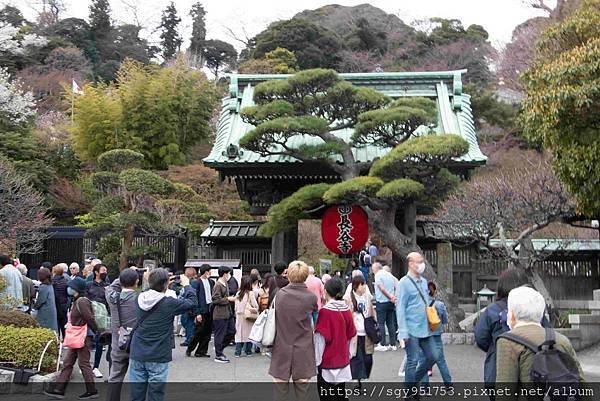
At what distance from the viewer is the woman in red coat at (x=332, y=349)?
18.5 ft

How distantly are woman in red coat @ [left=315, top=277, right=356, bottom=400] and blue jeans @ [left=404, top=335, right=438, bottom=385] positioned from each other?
103 centimetres

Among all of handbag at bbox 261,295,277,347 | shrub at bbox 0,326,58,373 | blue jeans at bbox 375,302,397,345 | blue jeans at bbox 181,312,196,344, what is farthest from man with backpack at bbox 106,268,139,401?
blue jeans at bbox 181,312,196,344

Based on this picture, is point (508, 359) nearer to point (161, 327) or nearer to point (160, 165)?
point (161, 327)

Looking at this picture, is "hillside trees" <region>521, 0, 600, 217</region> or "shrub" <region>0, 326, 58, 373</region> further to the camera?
"hillside trees" <region>521, 0, 600, 217</region>

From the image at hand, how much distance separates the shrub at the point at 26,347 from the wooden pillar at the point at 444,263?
36.6 feet

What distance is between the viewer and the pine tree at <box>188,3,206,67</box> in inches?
2097

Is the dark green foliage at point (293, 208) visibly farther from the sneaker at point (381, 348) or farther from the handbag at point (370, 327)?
the handbag at point (370, 327)

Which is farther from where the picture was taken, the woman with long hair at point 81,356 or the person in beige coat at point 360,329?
the person in beige coat at point 360,329

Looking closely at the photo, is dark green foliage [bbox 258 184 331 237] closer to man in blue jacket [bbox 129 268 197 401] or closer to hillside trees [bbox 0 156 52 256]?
man in blue jacket [bbox 129 268 197 401]

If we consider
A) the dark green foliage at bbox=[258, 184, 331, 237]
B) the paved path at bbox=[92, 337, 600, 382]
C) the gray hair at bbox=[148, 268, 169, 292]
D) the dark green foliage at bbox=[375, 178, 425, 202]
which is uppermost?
the dark green foliage at bbox=[375, 178, 425, 202]

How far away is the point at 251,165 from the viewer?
1336 centimetres

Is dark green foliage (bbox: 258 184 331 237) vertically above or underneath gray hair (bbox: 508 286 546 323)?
above

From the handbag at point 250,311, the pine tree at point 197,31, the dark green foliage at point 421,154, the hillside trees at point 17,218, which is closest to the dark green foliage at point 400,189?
the dark green foliage at point 421,154

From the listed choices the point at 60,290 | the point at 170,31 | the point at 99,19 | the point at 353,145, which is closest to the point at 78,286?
the point at 60,290
